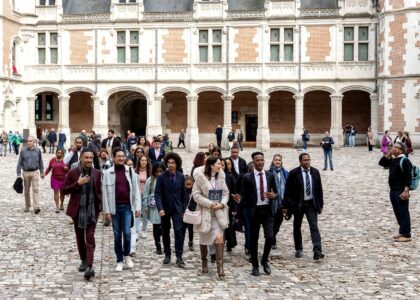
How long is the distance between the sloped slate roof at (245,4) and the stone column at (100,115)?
873 centimetres

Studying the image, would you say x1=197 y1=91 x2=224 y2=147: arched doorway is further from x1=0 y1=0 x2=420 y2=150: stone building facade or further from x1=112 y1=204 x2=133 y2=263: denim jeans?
x1=112 y1=204 x2=133 y2=263: denim jeans

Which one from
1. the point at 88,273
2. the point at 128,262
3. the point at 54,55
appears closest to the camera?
the point at 88,273

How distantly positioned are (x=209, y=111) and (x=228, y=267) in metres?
28.1

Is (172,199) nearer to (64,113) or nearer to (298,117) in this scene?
(298,117)

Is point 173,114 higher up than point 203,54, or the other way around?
point 203,54

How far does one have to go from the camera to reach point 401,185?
406 inches

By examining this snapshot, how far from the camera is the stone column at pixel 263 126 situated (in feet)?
108

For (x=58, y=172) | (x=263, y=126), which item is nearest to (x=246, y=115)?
(x=263, y=126)

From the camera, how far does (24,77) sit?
34.5 m

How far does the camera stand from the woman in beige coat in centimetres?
787

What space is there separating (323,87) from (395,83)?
4056 mm

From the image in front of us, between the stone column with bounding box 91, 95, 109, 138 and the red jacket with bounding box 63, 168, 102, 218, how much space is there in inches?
1038

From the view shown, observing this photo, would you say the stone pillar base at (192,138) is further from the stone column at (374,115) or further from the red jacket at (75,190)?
the red jacket at (75,190)

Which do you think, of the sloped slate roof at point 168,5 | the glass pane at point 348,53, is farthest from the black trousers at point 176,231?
the sloped slate roof at point 168,5
